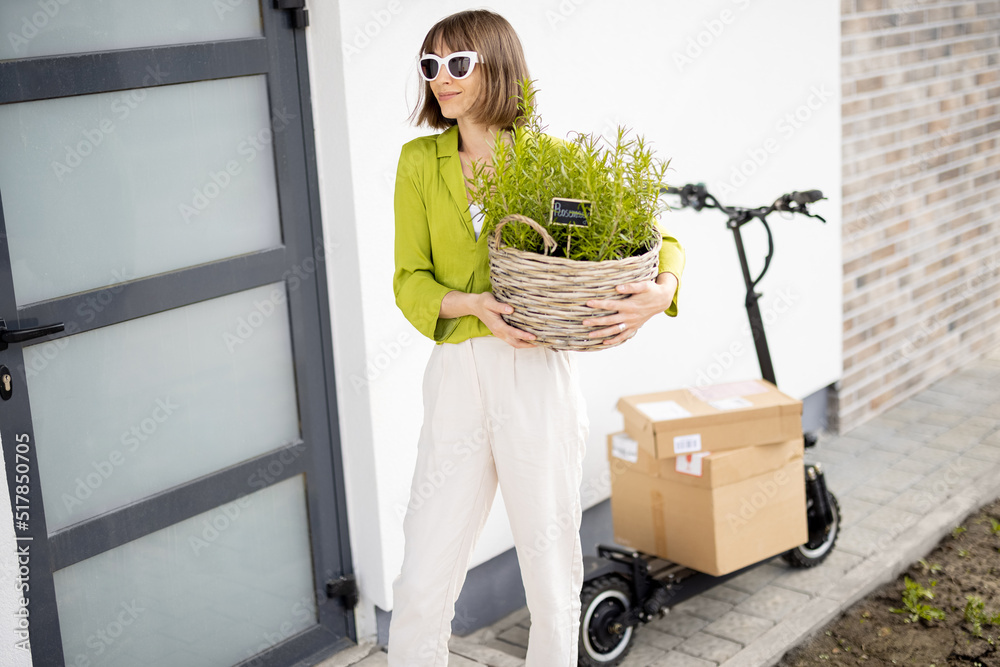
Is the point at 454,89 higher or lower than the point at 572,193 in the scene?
higher

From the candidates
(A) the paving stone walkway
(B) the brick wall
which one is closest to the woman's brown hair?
(A) the paving stone walkway

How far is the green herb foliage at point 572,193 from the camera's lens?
209 centimetres

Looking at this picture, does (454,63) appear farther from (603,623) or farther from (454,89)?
(603,623)

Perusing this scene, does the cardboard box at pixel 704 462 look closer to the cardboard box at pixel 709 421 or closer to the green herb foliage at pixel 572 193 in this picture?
the cardboard box at pixel 709 421

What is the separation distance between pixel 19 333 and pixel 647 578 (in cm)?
196

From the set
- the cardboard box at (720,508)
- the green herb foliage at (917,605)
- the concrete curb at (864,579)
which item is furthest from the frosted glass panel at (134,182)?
the green herb foliage at (917,605)

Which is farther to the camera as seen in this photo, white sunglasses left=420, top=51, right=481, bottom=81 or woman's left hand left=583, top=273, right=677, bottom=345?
white sunglasses left=420, top=51, right=481, bottom=81

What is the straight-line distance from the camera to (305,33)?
280cm

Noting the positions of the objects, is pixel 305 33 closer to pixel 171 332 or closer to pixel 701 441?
pixel 171 332

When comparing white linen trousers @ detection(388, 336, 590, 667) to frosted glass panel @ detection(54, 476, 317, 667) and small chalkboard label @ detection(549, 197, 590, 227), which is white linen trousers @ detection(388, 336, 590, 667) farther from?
frosted glass panel @ detection(54, 476, 317, 667)

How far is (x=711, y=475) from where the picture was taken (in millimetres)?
3141

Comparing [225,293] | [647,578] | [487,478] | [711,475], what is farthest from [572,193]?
[647,578]

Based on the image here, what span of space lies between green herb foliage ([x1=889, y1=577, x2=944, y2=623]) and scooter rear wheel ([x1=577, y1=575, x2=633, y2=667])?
38.0 inches

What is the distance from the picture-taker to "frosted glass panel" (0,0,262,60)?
2.27m
